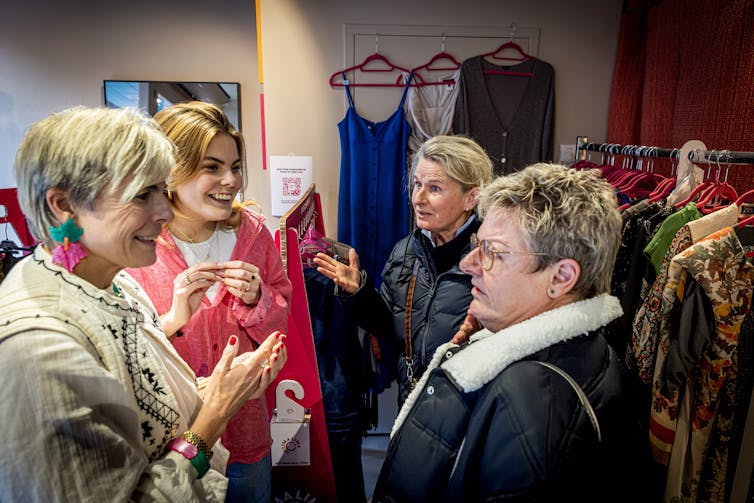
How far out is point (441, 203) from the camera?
5.90ft

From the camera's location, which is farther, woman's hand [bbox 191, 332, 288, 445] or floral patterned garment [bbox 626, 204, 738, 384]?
floral patterned garment [bbox 626, 204, 738, 384]

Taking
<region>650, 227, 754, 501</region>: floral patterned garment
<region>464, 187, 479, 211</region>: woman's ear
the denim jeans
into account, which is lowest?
the denim jeans

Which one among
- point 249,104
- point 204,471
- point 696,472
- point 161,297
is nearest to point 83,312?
point 204,471

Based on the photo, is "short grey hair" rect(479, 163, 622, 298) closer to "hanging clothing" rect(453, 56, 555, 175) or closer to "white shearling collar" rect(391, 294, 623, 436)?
"white shearling collar" rect(391, 294, 623, 436)

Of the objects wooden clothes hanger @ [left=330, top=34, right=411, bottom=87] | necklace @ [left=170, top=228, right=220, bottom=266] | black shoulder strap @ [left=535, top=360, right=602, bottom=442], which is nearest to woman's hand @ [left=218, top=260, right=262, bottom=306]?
necklace @ [left=170, top=228, right=220, bottom=266]

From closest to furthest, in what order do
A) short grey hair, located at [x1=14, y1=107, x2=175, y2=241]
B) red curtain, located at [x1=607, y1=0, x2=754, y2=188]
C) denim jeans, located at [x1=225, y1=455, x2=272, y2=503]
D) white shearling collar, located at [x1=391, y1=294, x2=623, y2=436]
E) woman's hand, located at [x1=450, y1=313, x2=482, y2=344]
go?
short grey hair, located at [x1=14, y1=107, x2=175, y2=241]
white shearling collar, located at [x1=391, y1=294, x2=623, y2=436]
woman's hand, located at [x1=450, y1=313, x2=482, y2=344]
denim jeans, located at [x1=225, y1=455, x2=272, y2=503]
red curtain, located at [x1=607, y1=0, x2=754, y2=188]

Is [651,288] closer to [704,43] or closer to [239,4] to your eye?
[704,43]

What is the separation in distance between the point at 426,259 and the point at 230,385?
2.93 ft

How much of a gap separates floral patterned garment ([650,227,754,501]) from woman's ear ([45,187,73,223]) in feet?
5.46

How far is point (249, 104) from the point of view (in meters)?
4.09

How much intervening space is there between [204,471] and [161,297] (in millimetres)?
623

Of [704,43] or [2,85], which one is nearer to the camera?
[704,43]

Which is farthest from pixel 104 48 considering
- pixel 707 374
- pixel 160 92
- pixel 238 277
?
pixel 707 374

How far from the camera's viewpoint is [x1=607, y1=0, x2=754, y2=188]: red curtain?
80.3 inches
